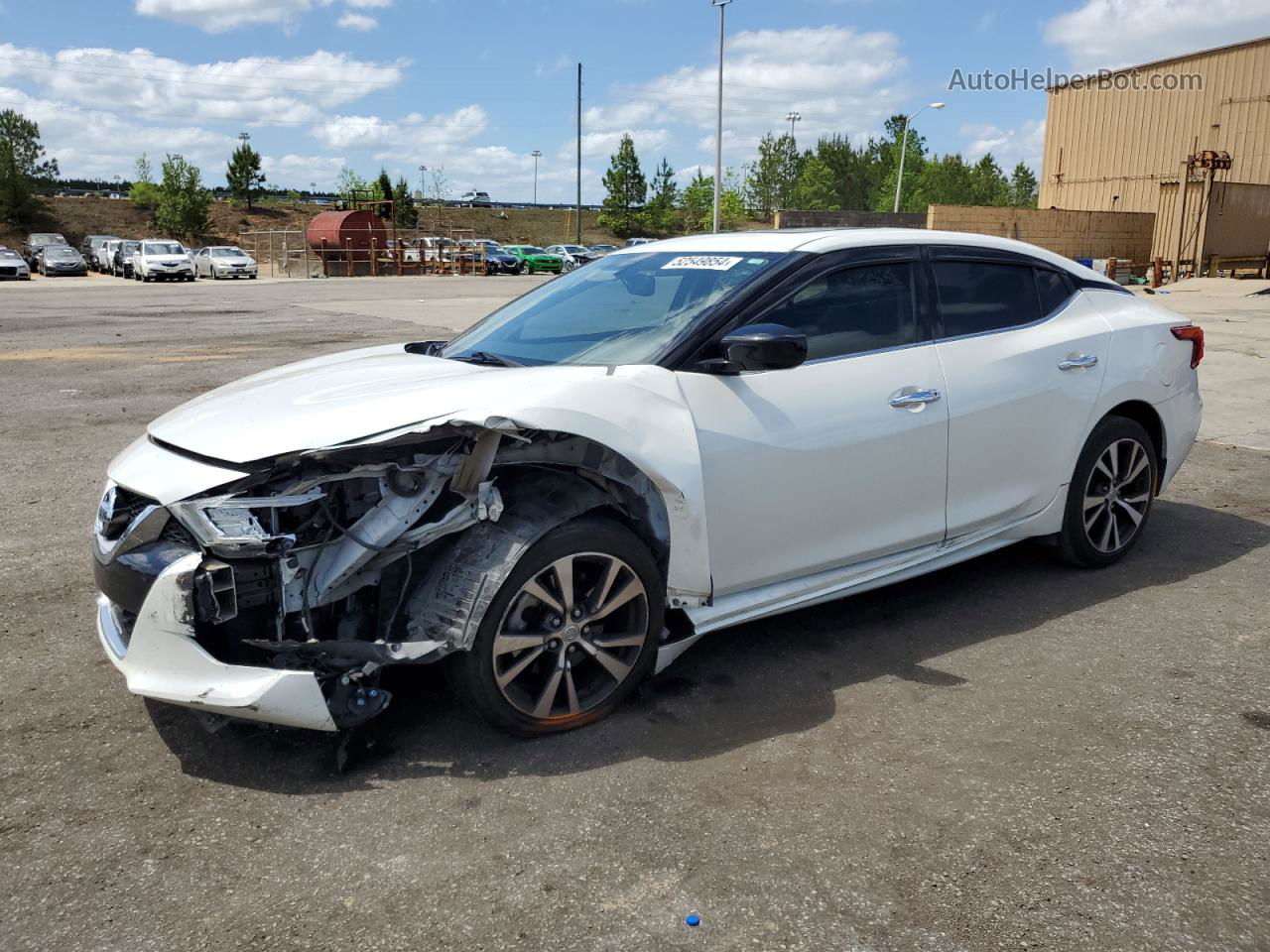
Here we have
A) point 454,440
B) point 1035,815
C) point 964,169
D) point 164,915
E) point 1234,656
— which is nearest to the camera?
point 164,915

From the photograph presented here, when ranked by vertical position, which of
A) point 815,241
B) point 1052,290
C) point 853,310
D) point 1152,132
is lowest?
point 853,310

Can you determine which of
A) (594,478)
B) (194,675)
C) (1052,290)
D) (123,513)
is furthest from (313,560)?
(1052,290)

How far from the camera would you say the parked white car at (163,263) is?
128 ft

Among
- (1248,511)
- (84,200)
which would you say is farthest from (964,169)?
→ (1248,511)

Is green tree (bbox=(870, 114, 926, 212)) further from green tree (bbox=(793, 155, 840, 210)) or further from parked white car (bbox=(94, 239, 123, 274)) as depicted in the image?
parked white car (bbox=(94, 239, 123, 274))

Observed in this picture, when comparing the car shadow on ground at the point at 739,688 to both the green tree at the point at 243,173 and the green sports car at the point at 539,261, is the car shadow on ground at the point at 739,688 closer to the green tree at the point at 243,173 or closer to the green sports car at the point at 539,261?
the green sports car at the point at 539,261

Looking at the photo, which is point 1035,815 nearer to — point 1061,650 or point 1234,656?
point 1061,650

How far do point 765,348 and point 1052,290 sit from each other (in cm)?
212

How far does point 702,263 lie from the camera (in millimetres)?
4062

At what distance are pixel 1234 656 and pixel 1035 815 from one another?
5.40 ft

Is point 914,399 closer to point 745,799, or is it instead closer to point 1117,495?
point 1117,495

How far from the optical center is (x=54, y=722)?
3.44 metres

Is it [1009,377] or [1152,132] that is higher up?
[1152,132]

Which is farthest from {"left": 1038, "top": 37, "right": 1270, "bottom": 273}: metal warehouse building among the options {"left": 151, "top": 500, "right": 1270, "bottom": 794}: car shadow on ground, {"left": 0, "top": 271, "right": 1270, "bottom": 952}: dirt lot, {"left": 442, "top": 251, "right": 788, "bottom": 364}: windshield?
{"left": 442, "top": 251, "right": 788, "bottom": 364}: windshield
